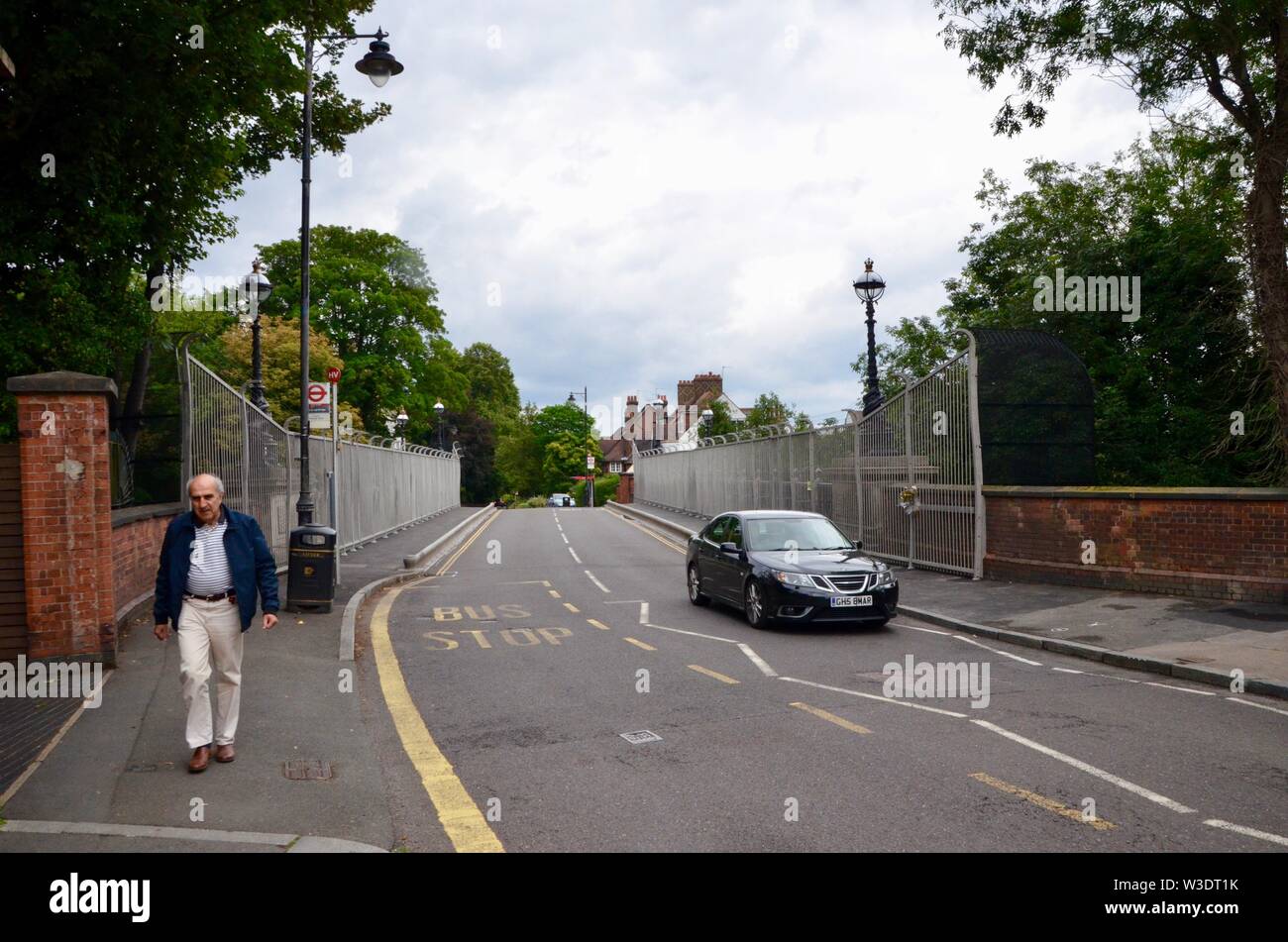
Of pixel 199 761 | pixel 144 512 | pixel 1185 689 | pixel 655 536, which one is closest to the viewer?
pixel 199 761

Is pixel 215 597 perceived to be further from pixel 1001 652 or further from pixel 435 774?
pixel 1001 652

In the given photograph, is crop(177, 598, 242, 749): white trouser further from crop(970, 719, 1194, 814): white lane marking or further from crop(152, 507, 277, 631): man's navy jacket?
crop(970, 719, 1194, 814): white lane marking

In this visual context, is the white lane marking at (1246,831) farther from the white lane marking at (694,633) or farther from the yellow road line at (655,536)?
the yellow road line at (655,536)

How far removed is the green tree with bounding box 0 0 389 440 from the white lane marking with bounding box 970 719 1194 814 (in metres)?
10.6

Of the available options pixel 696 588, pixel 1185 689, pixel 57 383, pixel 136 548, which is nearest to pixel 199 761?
pixel 57 383

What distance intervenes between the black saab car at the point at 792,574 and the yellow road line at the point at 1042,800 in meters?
5.58

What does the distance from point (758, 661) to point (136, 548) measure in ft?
Answer: 23.0

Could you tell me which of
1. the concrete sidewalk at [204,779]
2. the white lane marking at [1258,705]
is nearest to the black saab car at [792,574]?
the white lane marking at [1258,705]

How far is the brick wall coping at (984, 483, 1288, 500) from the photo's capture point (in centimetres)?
1181

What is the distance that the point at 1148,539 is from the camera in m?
13.0

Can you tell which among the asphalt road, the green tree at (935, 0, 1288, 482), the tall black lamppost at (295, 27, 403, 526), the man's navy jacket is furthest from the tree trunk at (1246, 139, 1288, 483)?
the man's navy jacket

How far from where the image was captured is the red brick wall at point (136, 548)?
9.80m

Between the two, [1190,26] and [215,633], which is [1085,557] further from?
[215,633]

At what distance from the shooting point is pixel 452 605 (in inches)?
559
